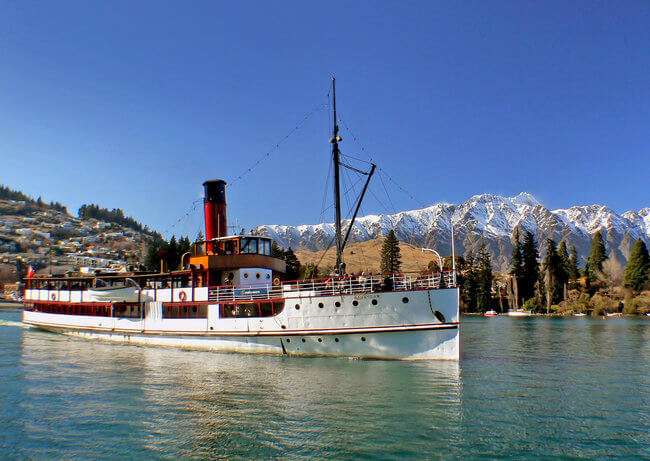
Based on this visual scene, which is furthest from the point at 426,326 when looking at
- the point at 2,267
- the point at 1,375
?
the point at 2,267

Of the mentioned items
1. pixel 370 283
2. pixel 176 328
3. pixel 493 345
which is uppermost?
pixel 370 283

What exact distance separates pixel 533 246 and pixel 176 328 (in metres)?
95.5

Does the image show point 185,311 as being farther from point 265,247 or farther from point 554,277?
point 554,277

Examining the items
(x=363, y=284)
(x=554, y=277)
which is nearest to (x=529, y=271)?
(x=554, y=277)

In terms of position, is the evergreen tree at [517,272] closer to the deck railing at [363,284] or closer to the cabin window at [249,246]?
the deck railing at [363,284]

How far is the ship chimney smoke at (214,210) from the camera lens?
28984 millimetres

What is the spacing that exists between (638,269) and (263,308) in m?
85.5

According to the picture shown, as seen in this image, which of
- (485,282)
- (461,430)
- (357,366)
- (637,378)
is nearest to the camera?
(461,430)

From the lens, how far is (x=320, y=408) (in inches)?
518

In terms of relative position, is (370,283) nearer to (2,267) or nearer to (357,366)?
(357,366)

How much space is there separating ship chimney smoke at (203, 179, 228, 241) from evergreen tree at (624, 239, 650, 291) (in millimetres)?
84432

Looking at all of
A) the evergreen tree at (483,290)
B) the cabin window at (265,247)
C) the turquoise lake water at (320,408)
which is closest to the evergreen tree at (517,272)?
the evergreen tree at (483,290)

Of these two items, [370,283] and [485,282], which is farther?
[485,282]

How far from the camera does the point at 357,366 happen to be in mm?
19500
